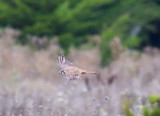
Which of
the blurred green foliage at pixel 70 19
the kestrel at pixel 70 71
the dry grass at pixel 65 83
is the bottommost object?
the kestrel at pixel 70 71

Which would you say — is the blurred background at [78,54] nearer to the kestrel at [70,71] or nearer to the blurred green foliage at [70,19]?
the blurred green foliage at [70,19]

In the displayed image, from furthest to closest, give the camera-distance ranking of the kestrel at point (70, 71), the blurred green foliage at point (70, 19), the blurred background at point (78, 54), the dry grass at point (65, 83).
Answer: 1. the blurred green foliage at point (70, 19)
2. the blurred background at point (78, 54)
3. the dry grass at point (65, 83)
4. the kestrel at point (70, 71)

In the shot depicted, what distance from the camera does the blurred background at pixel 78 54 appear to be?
27.0 feet

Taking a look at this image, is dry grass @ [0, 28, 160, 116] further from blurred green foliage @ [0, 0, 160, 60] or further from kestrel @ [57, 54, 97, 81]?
blurred green foliage @ [0, 0, 160, 60]

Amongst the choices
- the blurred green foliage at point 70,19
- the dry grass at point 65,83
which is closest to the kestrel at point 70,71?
the dry grass at point 65,83

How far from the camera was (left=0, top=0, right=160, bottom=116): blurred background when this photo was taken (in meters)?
8.22

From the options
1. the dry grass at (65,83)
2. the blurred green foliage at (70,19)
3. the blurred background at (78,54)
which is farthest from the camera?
the blurred green foliage at (70,19)

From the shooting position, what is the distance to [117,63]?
1415 cm

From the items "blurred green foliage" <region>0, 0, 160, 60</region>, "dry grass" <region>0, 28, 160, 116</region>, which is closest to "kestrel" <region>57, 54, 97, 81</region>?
"dry grass" <region>0, 28, 160, 116</region>

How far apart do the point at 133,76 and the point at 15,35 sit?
432 centimetres

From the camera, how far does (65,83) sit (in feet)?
32.6

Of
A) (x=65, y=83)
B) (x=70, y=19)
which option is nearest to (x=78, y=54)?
(x=70, y=19)

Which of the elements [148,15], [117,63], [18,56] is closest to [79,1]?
[148,15]

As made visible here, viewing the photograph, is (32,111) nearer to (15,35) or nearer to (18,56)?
(18,56)
